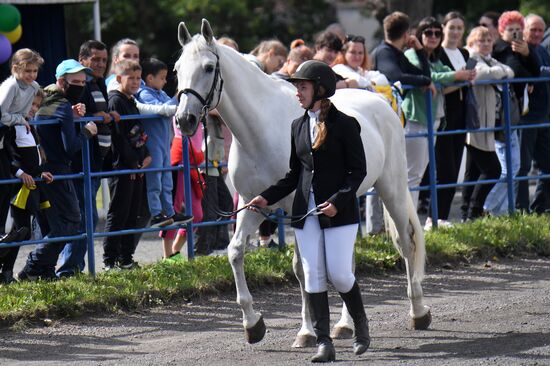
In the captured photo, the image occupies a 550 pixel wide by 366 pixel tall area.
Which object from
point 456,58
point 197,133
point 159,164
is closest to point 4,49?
point 197,133

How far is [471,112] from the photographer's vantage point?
42.3 ft

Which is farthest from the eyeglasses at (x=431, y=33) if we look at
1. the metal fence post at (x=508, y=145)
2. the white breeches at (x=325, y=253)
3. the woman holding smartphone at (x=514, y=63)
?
the white breeches at (x=325, y=253)

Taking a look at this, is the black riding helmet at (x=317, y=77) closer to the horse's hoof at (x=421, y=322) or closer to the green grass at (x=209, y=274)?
the horse's hoof at (x=421, y=322)

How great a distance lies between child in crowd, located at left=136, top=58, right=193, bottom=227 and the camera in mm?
10906

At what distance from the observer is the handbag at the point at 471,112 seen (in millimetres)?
12875

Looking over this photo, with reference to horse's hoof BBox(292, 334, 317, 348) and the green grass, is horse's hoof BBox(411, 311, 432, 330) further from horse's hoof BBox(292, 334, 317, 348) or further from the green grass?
the green grass

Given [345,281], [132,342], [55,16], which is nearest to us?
[345,281]

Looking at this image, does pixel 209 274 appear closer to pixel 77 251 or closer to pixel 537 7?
pixel 77 251

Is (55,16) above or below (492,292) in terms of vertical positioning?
above

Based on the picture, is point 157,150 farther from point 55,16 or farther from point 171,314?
point 55,16

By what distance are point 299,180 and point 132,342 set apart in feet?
5.95

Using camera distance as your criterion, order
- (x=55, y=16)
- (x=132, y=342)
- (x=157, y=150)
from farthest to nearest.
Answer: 1. (x=55, y=16)
2. (x=157, y=150)
3. (x=132, y=342)

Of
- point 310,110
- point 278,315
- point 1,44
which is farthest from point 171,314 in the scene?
point 1,44

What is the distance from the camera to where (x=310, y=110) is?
305 inches
